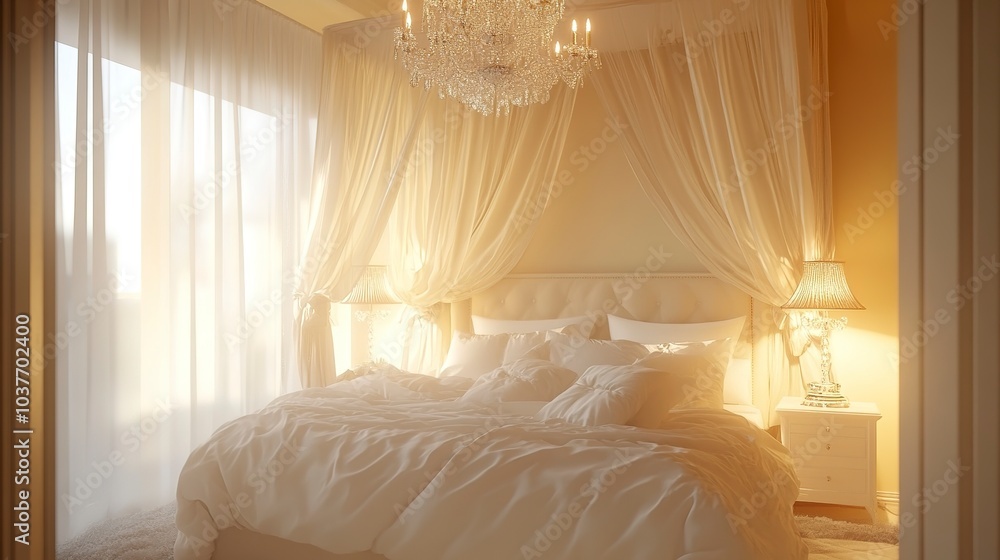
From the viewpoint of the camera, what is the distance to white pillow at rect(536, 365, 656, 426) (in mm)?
2916

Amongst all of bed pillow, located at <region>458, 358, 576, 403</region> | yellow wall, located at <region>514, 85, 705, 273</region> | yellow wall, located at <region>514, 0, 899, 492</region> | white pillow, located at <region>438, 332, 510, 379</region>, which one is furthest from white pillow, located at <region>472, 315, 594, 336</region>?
yellow wall, located at <region>514, 0, 899, 492</region>

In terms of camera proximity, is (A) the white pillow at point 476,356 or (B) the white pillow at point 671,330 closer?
(B) the white pillow at point 671,330

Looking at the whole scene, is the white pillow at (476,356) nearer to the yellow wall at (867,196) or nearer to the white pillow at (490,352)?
the white pillow at (490,352)

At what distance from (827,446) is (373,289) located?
2.89 metres

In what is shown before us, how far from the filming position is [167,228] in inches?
152

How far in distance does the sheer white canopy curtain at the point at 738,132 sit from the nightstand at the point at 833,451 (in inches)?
17.0

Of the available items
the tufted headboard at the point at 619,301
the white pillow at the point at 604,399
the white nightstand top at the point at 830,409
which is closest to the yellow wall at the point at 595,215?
the tufted headboard at the point at 619,301

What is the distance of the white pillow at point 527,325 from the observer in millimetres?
4516

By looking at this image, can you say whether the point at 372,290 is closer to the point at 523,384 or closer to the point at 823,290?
the point at 523,384

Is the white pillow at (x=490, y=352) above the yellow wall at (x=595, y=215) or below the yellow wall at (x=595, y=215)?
below

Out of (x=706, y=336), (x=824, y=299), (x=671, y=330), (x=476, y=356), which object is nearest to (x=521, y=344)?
(x=476, y=356)

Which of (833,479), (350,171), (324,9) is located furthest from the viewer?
(324,9)

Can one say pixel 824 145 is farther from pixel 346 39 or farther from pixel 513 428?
pixel 346 39

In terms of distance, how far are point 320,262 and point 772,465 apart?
2.67 m
